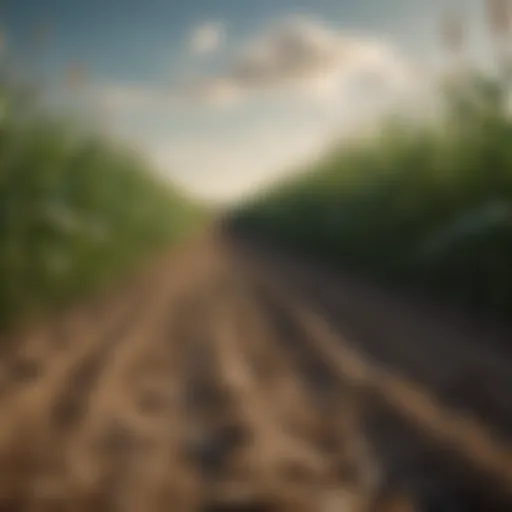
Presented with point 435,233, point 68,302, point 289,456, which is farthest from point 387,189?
point 68,302

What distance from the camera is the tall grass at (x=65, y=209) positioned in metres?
1.21

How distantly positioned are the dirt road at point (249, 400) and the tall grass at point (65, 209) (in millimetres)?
62

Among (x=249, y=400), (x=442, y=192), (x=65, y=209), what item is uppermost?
(x=442, y=192)

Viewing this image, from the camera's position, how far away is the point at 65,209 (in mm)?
1223

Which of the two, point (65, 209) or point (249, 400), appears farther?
point (65, 209)

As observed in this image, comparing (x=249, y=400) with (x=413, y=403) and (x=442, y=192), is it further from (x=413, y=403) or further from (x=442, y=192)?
(x=442, y=192)

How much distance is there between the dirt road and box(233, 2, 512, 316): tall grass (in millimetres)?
87

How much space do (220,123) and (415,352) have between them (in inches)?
20.3

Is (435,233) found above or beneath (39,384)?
above

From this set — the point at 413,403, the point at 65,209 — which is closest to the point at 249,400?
the point at 413,403

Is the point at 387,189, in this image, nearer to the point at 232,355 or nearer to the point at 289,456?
the point at 232,355

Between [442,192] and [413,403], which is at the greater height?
[442,192]

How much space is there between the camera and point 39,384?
115cm

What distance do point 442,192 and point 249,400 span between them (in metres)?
0.55
